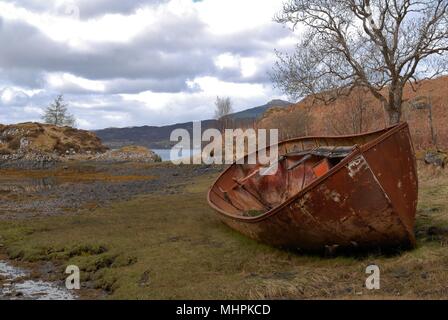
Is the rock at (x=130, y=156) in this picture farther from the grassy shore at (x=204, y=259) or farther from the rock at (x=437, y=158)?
the grassy shore at (x=204, y=259)

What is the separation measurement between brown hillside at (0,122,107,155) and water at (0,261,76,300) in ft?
169

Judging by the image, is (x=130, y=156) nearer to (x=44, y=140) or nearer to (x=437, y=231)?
(x=44, y=140)

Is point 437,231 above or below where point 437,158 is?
below

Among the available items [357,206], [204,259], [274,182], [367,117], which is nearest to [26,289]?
[204,259]

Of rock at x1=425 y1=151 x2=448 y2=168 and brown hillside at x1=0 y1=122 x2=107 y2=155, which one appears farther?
brown hillside at x1=0 y1=122 x2=107 y2=155

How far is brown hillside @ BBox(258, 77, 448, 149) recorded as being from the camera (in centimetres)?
2545

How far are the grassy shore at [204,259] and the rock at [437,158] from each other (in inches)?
85.2

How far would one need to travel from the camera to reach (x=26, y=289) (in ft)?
26.2

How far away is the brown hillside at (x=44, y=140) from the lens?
5878 cm

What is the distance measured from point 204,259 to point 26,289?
3045 mm

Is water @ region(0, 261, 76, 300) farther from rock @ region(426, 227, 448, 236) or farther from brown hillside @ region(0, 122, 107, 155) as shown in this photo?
brown hillside @ region(0, 122, 107, 155)

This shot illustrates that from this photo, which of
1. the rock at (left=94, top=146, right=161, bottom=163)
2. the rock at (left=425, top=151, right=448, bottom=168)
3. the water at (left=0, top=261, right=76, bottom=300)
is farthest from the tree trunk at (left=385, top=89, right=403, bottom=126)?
the rock at (left=94, top=146, right=161, bottom=163)

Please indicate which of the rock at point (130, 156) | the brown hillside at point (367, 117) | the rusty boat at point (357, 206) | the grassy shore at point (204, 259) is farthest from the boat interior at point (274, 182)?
the rock at point (130, 156)

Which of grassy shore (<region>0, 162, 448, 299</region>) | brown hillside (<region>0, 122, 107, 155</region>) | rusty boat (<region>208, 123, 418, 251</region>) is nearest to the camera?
grassy shore (<region>0, 162, 448, 299</region>)
